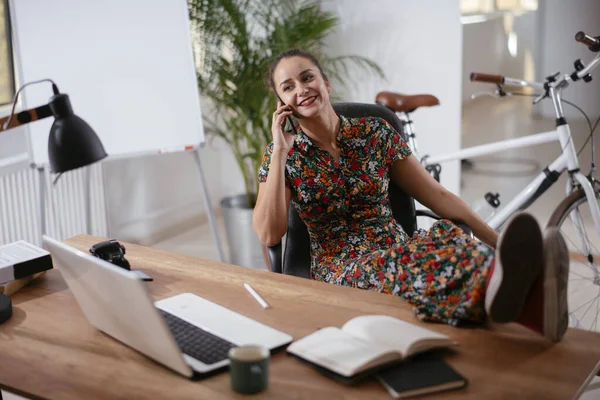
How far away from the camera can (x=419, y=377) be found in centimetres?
124

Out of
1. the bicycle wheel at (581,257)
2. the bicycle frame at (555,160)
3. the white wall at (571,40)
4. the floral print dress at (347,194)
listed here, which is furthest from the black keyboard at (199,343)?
the white wall at (571,40)

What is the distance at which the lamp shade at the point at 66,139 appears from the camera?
1.52 m

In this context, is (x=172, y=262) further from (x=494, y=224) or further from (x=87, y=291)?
(x=494, y=224)

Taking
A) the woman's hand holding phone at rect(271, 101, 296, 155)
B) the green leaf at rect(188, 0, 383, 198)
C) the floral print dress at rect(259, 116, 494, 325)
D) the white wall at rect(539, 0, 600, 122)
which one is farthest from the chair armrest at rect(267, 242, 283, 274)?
the white wall at rect(539, 0, 600, 122)

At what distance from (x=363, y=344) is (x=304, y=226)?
1.00 meters

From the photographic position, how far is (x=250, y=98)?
3760 millimetres

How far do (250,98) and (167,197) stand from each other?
1175 millimetres

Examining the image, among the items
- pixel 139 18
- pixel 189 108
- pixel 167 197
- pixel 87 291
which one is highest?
pixel 139 18

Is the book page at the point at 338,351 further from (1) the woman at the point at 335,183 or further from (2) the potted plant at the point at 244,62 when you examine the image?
(2) the potted plant at the point at 244,62

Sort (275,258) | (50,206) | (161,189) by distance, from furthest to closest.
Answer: (161,189), (50,206), (275,258)

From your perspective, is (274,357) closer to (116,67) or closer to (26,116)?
(26,116)

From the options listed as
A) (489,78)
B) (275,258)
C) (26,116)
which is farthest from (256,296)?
(489,78)

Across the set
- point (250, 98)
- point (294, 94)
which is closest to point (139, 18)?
point (250, 98)

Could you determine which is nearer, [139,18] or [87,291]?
[87,291]
